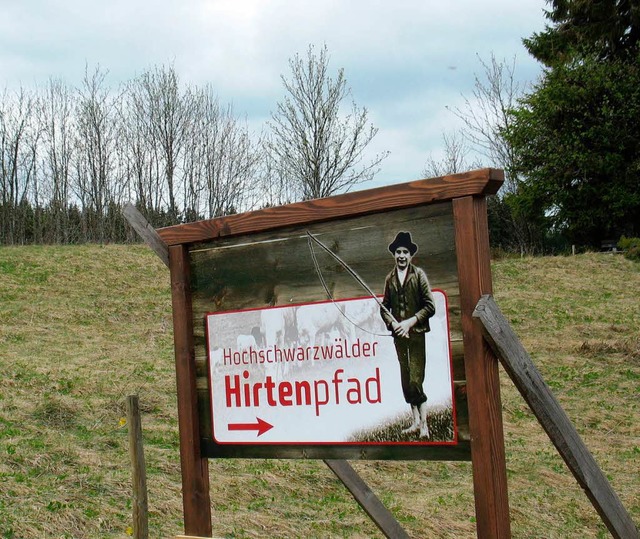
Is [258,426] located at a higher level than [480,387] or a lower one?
lower

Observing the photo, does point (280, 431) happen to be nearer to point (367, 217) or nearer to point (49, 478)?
point (367, 217)

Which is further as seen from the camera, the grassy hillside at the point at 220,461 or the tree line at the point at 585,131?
the tree line at the point at 585,131

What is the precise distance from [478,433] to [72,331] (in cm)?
1374

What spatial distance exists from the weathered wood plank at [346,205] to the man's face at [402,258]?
158mm

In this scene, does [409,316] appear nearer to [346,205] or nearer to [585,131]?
[346,205]

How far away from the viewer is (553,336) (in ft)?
50.2

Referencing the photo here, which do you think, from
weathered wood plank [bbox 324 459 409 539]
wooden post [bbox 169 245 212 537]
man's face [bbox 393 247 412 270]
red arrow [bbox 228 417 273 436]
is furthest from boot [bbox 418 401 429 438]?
wooden post [bbox 169 245 212 537]

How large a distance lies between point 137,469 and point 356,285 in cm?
225

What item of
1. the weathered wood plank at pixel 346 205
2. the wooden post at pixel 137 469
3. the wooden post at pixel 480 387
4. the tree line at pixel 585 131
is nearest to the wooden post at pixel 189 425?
the weathered wood plank at pixel 346 205

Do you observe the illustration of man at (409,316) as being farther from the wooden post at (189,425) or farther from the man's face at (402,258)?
the wooden post at (189,425)

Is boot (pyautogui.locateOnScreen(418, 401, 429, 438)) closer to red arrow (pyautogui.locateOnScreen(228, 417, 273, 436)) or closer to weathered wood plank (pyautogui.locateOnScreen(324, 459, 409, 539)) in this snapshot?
red arrow (pyautogui.locateOnScreen(228, 417, 273, 436))

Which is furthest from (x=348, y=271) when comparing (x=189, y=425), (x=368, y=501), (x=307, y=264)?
(x=368, y=501)

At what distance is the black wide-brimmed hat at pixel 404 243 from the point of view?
2.71m

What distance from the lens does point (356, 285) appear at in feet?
9.27
